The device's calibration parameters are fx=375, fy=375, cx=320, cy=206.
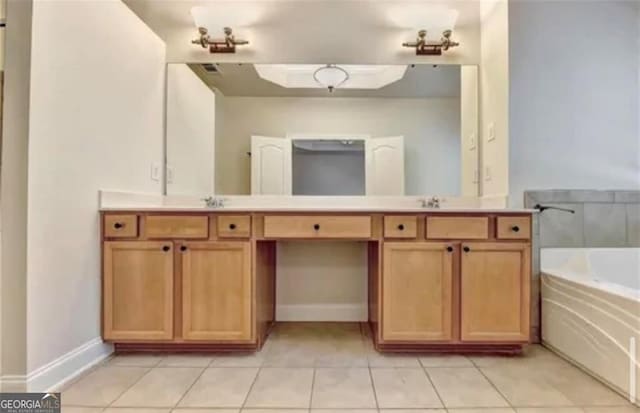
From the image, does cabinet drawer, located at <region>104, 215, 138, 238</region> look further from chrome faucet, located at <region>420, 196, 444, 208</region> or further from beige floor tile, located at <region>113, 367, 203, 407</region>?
chrome faucet, located at <region>420, 196, 444, 208</region>

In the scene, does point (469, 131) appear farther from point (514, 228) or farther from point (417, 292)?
point (417, 292)

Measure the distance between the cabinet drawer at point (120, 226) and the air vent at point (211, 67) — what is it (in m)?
1.24

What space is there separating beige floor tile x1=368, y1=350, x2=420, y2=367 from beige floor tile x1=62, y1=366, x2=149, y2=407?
119 cm

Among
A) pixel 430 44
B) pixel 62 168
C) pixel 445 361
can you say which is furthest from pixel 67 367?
pixel 430 44

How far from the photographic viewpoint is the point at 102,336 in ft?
6.59

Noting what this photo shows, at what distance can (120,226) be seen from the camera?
203 cm

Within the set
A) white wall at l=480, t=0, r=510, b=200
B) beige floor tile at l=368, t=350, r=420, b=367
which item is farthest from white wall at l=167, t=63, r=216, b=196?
white wall at l=480, t=0, r=510, b=200

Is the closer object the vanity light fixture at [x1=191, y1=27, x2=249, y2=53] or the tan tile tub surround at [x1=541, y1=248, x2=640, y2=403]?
the tan tile tub surround at [x1=541, y1=248, x2=640, y2=403]

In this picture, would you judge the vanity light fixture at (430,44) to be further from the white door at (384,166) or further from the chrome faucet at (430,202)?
the chrome faucet at (430,202)

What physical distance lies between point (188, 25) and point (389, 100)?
1.53 m

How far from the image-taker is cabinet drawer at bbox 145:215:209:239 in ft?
6.70

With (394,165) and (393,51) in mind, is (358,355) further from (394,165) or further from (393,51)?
(393,51)

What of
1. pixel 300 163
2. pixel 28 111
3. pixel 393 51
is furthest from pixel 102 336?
pixel 393 51

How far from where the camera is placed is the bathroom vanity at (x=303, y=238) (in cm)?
202
